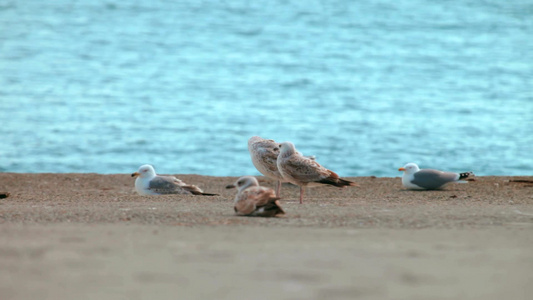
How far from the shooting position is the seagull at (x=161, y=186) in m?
10.3

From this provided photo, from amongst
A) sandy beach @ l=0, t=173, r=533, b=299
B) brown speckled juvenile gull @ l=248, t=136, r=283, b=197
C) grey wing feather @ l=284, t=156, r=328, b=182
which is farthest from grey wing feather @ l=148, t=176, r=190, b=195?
grey wing feather @ l=284, t=156, r=328, b=182

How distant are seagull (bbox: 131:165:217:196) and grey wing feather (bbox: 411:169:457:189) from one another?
275 cm

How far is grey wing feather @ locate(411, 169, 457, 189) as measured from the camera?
A: 1108 cm

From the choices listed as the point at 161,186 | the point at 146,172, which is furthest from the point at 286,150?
the point at 146,172

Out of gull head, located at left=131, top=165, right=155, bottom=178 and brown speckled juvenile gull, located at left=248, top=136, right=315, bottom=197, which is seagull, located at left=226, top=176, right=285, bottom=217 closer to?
brown speckled juvenile gull, located at left=248, top=136, right=315, bottom=197

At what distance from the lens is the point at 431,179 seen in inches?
437

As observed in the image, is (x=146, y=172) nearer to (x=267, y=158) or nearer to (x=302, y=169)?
(x=267, y=158)

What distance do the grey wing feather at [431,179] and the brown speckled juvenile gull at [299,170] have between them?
1958 millimetres

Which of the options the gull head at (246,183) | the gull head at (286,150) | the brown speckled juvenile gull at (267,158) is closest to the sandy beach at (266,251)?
the gull head at (246,183)

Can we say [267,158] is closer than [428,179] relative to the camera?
Yes

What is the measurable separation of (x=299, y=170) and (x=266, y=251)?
3.83 metres

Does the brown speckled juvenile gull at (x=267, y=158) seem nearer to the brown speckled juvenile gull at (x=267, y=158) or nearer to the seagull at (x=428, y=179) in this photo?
the brown speckled juvenile gull at (x=267, y=158)

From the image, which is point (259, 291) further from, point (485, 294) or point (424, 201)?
point (424, 201)

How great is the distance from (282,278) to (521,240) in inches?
84.9
